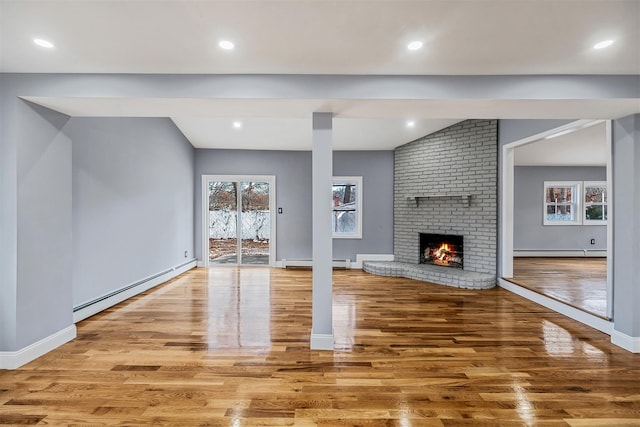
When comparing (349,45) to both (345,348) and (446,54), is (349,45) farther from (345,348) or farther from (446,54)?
(345,348)

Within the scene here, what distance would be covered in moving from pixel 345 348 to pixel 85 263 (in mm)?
3195

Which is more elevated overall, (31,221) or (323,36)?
(323,36)

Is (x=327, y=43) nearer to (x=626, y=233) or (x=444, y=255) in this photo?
(x=626, y=233)

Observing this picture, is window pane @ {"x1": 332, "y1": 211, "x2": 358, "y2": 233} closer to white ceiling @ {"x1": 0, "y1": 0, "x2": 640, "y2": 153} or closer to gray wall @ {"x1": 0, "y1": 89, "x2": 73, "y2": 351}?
white ceiling @ {"x1": 0, "y1": 0, "x2": 640, "y2": 153}

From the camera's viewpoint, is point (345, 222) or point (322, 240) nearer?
point (322, 240)

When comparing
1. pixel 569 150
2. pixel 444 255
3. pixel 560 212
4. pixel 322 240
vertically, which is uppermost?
pixel 569 150

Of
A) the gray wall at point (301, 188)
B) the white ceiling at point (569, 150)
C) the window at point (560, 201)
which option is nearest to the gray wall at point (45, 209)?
the gray wall at point (301, 188)

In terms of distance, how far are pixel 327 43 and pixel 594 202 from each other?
910cm

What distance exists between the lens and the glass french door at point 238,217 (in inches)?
265

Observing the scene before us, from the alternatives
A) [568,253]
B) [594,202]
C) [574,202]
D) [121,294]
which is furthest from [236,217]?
[594,202]

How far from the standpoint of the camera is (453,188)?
5.59 meters

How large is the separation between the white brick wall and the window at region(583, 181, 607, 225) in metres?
4.71

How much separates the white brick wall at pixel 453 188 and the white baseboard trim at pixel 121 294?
4584 mm

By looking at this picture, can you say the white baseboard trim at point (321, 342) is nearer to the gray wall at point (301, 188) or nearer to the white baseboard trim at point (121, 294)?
the white baseboard trim at point (121, 294)
